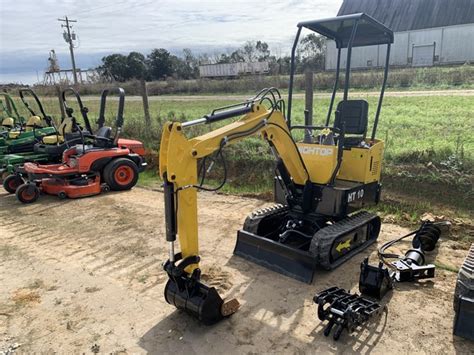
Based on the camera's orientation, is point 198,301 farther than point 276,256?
No

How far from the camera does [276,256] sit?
185 inches

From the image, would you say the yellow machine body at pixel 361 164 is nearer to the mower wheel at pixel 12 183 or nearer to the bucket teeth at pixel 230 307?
the bucket teeth at pixel 230 307

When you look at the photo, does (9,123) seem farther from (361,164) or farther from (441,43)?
(441,43)

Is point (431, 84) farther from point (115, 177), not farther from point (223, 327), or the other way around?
point (223, 327)

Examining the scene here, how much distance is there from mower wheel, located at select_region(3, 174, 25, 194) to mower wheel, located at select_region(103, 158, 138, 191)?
Answer: 186cm

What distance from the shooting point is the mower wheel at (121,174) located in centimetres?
820

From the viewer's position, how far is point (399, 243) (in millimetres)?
5352

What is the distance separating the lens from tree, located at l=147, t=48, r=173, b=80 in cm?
4556

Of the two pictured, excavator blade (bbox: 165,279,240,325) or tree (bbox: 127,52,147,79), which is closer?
excavator blade (bbox: 165,279,240,325)

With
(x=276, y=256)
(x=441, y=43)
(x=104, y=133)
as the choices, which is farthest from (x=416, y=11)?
(x=276, y=256)

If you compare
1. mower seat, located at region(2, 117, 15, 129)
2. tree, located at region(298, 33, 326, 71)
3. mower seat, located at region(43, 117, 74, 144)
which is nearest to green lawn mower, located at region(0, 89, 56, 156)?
mower seat, located at region(2, 117, 15, 129)

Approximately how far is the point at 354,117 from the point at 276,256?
210cm

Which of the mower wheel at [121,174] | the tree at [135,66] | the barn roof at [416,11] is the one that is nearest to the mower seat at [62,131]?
the mower wheel at [121,174]

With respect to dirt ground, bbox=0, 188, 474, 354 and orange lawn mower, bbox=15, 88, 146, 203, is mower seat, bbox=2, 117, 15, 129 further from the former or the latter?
dirt ground, bbox=0, 188, 474, 354
